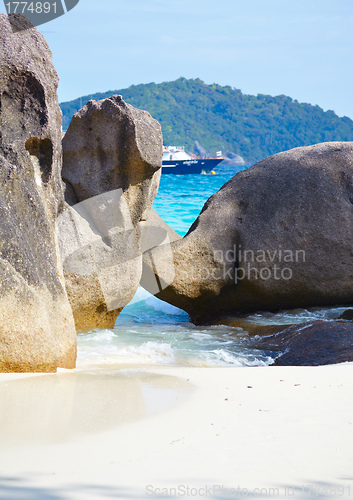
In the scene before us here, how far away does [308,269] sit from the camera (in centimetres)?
636

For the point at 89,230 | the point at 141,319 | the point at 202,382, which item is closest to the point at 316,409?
the point at 202,382

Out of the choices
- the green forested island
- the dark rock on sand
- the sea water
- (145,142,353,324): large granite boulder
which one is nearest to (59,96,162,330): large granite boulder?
the sea water

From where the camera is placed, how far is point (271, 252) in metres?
6.34

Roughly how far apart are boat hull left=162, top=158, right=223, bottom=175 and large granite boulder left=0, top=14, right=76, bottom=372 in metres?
47.0

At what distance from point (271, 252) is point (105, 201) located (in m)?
1.93

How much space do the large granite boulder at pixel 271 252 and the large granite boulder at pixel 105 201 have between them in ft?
1.90

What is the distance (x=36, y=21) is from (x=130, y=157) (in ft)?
5.70

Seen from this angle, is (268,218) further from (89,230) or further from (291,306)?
(89,230)

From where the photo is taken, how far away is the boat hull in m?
52.2
